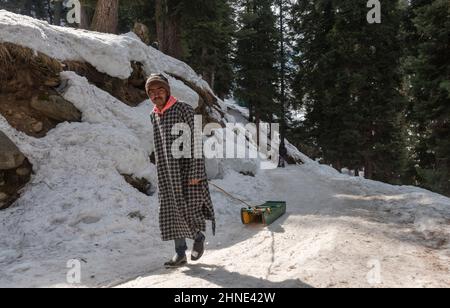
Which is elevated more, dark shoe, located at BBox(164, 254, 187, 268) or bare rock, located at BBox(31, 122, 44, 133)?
bare rock, located at BBox(31, 122, 44, 133)

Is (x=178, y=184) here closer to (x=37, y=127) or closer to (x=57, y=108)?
(x=37, y=127)

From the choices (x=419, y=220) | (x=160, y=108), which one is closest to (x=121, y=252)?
(x=160, y=108)

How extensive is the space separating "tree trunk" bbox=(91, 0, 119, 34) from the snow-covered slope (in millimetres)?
2959

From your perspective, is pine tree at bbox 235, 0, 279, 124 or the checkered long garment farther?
pine tree at bbox 235, 0, 279, 124

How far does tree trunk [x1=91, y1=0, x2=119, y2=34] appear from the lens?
14078 millimetres

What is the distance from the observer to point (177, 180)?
16.3ft

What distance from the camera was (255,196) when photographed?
36.1 feet

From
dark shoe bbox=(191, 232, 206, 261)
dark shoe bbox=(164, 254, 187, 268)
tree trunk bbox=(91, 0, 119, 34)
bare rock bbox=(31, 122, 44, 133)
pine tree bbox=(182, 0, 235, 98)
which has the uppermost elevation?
pine tree bbox=(182, 0, 235, 98)

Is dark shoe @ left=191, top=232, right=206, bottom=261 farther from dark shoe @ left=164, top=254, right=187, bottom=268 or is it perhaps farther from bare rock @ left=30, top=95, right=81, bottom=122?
bare rock @ left=30, top=95, right=81, bottom=122

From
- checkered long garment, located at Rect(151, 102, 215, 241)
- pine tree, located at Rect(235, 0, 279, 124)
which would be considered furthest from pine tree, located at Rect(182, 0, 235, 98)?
checkered long garment, located at Rect(151, 102, 215, 241)

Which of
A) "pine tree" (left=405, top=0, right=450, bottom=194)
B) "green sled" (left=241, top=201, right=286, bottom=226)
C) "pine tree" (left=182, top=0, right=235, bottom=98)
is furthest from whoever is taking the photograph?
"pine tree" (left=182, top=0, right=235, bottom=98)

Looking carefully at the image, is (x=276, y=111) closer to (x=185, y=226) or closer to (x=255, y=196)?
(x=255, y=196)
